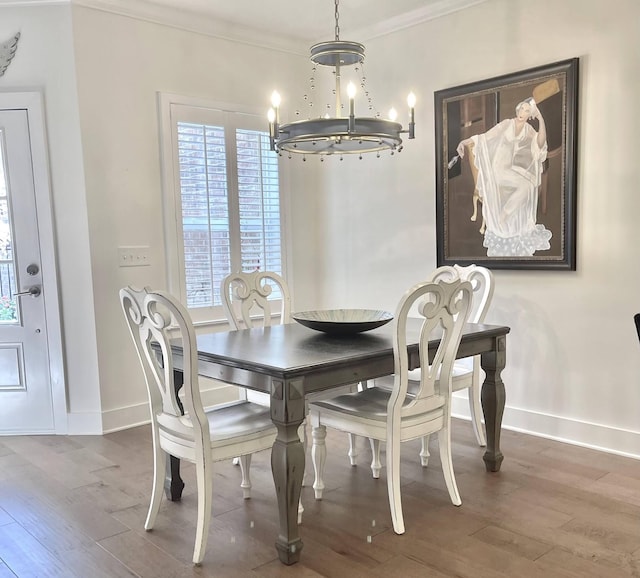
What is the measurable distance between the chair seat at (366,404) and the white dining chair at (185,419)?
0.30 m

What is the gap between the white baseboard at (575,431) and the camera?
126 inches

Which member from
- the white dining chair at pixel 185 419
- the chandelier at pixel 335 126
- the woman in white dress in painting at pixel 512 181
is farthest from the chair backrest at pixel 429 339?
the woman in white dress in painting at pixel 512 181

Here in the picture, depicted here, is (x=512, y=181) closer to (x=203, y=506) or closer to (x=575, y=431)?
(x=575, y=431)

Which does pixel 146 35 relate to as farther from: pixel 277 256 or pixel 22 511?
pixel 22 511

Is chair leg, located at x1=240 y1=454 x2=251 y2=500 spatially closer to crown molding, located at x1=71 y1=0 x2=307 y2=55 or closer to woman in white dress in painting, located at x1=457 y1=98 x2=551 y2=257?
woman in white dress in painting, located at x1=457 y1=98 x2=551 y2=257

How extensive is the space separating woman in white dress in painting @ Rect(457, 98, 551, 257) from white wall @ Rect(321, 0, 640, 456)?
20 centimetres

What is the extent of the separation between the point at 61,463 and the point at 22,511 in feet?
1.94

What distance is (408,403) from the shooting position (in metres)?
2.72

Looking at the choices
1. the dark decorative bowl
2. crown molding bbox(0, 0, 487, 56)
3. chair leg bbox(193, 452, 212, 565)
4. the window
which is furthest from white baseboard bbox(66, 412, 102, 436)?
crown molding bbox(0, 0, 487, 56)

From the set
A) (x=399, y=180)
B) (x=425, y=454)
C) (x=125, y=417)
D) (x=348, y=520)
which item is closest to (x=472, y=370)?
(x=425, y=454)

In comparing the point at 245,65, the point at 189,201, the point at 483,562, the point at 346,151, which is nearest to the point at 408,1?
the point at 245,65

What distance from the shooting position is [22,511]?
2678mm

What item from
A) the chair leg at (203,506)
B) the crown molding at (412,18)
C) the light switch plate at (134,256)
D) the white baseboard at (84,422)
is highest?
the crown molding at (412,18)

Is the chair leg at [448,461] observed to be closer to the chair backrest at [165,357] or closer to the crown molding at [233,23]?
the chair backrest at [165,357]
